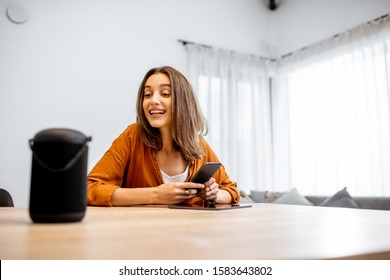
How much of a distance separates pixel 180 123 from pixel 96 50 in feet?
6.54

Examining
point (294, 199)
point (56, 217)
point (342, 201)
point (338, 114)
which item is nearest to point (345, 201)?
point (342, 201)

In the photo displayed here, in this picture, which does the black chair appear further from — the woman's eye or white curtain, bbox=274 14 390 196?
white curtain, bbox=274 14 390 196

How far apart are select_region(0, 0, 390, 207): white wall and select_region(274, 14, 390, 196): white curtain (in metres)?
0.28

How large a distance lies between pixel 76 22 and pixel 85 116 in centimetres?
84

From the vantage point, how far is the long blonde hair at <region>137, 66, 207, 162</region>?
1541 mm

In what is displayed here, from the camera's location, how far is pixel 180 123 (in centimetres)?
155

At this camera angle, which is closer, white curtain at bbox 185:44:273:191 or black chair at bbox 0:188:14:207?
black chair at bbox 0:188:14:207

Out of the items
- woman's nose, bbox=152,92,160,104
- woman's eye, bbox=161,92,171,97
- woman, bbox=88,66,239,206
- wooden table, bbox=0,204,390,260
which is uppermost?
woman's eye, bbox=161,92,171,97

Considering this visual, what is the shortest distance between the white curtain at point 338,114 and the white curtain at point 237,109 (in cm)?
20

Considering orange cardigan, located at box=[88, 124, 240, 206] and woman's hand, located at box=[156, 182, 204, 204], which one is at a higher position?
orange cardigan, located at box=[88, 124, 240, 206]

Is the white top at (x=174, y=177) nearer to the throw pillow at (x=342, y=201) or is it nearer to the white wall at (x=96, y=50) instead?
the throw pillow at (x=342, y=201)

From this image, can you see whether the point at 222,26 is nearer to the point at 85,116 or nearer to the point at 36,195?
the point at 85,116

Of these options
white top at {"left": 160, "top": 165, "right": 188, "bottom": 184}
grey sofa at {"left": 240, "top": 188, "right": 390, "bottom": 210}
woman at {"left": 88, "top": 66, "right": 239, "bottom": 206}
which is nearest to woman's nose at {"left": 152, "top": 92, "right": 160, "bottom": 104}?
woman at {"left": 88, "top": 66, "right": 239, "bottom": 206}
